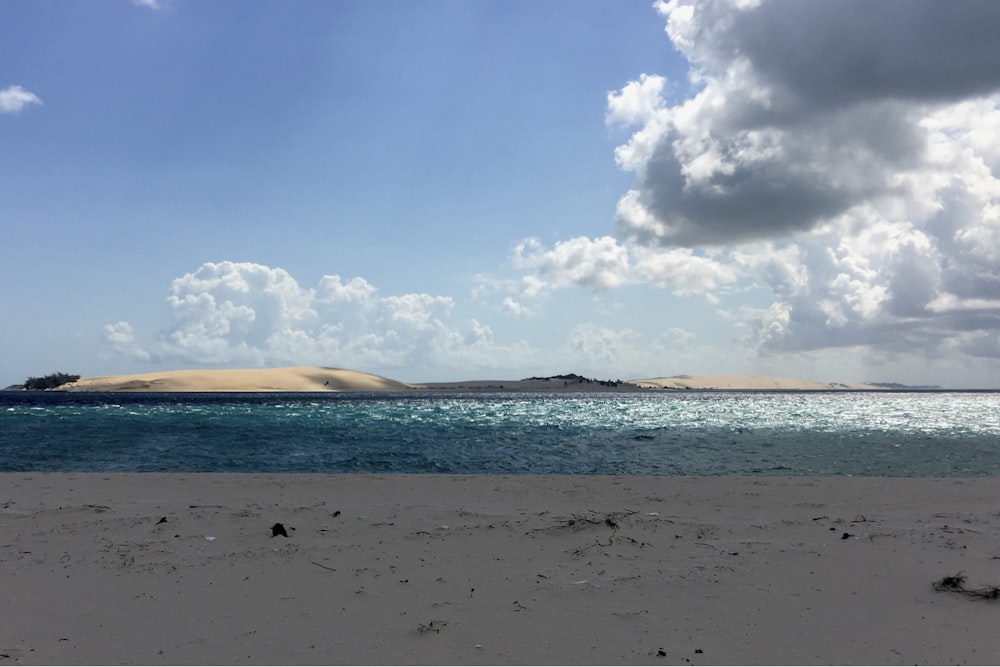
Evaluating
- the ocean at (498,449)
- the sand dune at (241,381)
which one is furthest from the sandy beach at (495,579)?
the sand dune at (241,381)

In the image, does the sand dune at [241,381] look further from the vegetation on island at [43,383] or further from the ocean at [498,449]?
the ocean at [498,449]

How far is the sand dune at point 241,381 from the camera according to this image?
146000 millimetres

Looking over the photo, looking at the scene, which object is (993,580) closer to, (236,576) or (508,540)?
(508,540)

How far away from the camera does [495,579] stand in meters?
6.07

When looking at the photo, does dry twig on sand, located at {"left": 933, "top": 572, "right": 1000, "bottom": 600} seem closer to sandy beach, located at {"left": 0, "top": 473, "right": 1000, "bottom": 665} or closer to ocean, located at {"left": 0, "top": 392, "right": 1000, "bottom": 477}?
sandy beach, located at {"left": 0, "top": 473, "right": 1000, "bottom": 665}

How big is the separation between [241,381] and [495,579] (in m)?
166

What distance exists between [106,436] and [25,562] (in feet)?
75.4

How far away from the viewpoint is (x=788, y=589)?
225 inches

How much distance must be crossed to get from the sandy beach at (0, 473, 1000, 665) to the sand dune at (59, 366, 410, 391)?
152 metres

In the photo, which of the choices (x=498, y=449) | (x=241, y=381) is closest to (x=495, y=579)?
(x=498, y=449)

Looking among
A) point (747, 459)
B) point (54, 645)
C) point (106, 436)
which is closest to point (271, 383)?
point (106, 436)

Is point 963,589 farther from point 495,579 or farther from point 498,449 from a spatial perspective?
point 498,449

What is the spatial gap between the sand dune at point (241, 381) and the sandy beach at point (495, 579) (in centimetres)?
15211

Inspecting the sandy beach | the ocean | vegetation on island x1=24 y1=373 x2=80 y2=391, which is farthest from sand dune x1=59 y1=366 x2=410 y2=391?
the sandy beach
